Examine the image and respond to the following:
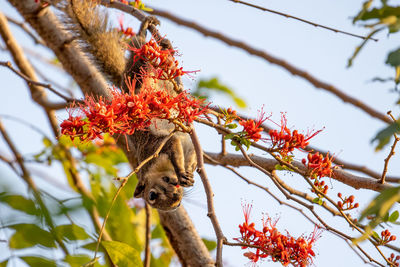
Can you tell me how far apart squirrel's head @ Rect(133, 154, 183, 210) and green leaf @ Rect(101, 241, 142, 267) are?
1358 mm

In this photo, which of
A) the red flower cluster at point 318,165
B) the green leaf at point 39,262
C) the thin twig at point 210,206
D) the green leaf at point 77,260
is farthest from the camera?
the red flower cluster at point 318,165

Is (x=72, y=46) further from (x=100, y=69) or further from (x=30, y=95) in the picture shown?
(x=30, y=95)

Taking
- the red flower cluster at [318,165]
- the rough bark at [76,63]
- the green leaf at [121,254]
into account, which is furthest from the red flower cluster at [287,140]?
the rough bark at [76,63]

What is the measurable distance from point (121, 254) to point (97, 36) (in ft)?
7.72

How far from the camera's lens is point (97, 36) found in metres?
3.81

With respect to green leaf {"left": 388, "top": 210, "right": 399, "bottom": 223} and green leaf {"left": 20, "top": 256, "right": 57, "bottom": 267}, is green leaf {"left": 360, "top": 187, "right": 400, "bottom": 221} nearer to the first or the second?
green leaf {"left": 20, "top": 256, "right": 57, "bottom": 267}

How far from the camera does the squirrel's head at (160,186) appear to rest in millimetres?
3379

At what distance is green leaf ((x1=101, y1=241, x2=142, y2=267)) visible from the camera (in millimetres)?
1960

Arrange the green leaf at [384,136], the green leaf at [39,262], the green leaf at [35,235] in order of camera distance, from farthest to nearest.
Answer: the green leaf at [39,262]
the green leaf at [35,235]
the green leaf at [384,136]

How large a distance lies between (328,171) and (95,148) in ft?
7.31

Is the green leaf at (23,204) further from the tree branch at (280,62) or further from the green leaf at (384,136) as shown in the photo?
the tree branch at (280,62)

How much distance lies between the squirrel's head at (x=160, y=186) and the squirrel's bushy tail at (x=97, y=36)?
0.96m

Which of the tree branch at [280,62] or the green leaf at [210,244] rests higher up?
the tree branch at [280,62]

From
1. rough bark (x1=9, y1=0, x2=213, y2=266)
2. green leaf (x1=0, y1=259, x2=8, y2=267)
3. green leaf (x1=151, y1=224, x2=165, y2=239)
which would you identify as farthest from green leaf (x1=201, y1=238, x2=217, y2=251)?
green leaf (x1=0, y1=259, x2=8, y2=267)
